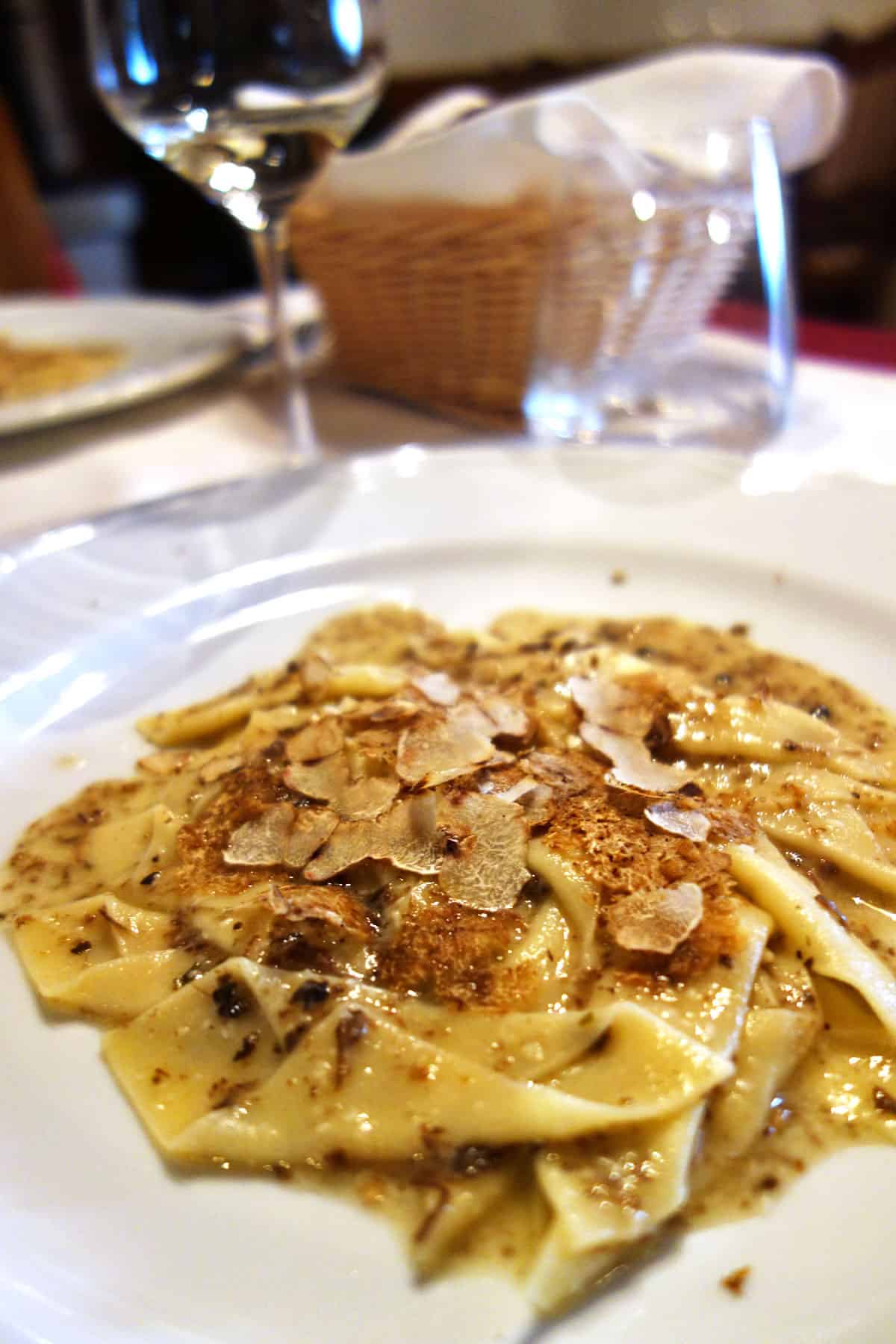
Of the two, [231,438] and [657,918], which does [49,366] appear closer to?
[231,438]

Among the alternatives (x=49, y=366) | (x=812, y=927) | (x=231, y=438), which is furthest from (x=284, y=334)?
(x=812, y=927)

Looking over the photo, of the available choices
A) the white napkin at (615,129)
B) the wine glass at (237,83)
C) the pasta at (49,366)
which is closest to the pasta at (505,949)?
the wine glass at (237,83)

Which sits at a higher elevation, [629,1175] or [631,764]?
[631,764]

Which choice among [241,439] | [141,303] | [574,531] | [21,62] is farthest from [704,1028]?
[21,62]

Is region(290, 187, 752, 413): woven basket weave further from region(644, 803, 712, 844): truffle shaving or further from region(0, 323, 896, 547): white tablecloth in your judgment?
region(644, 803, 712, 844): truffle shaving

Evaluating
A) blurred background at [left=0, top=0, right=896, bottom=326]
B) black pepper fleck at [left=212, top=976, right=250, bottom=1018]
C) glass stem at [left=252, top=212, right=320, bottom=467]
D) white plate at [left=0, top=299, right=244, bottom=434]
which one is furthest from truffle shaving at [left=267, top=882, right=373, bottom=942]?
blurred background at [left=0, top=0, right=896, bottom=326]

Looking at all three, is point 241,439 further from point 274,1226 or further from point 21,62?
point 21,62
